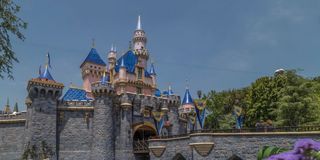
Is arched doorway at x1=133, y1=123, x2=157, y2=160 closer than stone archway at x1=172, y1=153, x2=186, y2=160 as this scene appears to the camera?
No

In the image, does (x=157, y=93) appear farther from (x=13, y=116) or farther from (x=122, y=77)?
(x=13, y=116)

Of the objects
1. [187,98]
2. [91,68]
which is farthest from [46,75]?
[187,98]

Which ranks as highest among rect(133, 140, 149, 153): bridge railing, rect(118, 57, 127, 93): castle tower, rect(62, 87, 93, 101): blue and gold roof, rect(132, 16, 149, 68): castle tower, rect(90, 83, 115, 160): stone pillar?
rect(132, 16, 149, 68): castle tower

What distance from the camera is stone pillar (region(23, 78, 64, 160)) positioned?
31.6 meters

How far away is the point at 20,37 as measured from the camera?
12.6m

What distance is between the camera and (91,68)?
1647 inches

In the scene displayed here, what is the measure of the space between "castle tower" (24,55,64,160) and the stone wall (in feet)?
39.4

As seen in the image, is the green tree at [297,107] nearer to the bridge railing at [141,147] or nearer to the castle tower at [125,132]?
the bridge railing at [141,147]

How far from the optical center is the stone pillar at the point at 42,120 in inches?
1246

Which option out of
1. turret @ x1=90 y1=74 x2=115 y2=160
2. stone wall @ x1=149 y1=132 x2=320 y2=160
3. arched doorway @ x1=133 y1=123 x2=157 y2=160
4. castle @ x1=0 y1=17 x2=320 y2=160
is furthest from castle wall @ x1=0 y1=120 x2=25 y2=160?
stone wall @ x1=149 y1=132 x2=320 y2=160

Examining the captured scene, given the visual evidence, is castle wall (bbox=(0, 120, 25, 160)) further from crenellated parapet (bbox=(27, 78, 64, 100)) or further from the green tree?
the green tree

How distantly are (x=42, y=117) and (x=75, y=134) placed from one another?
354 centimetres

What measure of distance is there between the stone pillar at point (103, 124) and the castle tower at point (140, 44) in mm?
10834

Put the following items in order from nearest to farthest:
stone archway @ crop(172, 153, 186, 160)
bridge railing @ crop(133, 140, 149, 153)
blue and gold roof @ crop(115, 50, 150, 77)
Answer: stone archway @ crop(172, 153, 186, 160), bridge railing @ crop(133, 140, 149, 153), blue and gold roof @ crop(115, 50, 150, 77)
